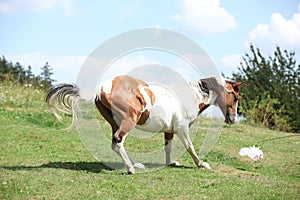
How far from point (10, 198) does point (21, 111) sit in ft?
36.7

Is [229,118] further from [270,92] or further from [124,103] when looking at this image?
[270,92]

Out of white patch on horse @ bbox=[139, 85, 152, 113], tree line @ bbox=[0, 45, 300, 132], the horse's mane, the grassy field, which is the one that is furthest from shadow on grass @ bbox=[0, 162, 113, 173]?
tree line @ bbox=[0, 45, 300, 132]

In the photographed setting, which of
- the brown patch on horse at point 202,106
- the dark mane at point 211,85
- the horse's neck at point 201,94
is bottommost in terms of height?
the brown patch on horse at point 202,106

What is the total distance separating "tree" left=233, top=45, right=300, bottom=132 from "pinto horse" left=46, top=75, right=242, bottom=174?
15125mm

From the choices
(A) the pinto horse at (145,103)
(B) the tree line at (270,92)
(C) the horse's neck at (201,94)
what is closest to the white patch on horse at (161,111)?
(A) the pinto horse at (145,103)

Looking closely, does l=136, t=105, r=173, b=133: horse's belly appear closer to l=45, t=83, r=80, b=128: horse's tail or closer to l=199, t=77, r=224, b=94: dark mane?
l=199, t=77, r=224, b=94: dark mane

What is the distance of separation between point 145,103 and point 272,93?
73.2ft

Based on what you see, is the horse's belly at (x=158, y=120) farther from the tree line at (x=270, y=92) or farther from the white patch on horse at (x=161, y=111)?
the tree line at (x=270, y=92)

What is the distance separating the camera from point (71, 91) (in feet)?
28.6

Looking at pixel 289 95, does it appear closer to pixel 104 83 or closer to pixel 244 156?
pixel 244 156

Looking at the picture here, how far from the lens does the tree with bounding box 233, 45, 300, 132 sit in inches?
981

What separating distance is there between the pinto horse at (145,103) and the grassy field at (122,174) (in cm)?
69

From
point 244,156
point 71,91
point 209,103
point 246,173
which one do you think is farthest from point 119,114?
point 244,156

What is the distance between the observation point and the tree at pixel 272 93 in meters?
24.9
